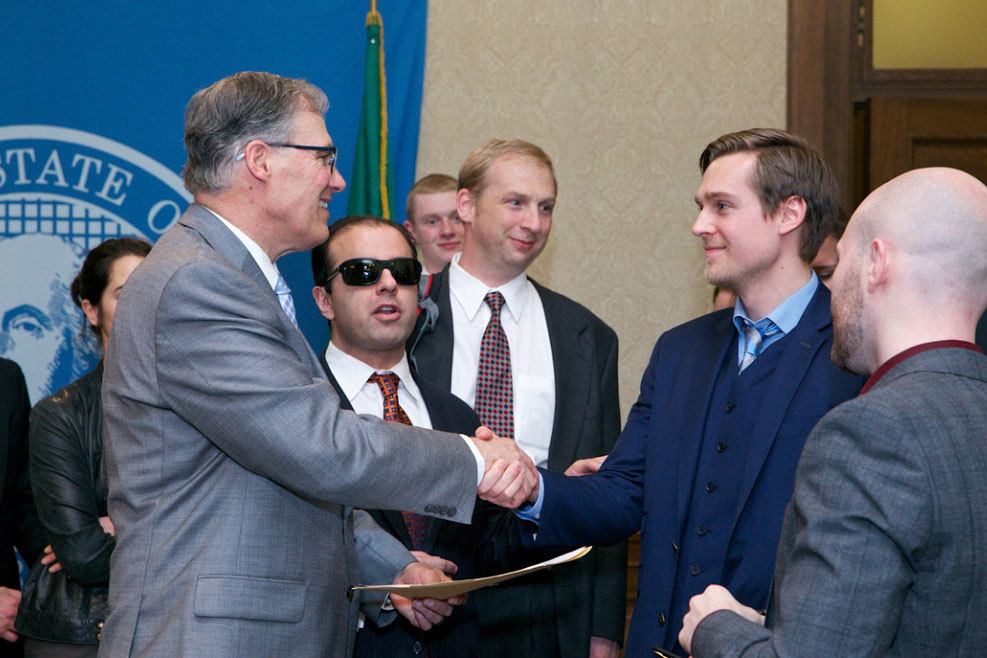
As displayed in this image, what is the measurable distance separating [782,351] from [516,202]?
138 centimetres

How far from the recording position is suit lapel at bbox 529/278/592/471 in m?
3.34

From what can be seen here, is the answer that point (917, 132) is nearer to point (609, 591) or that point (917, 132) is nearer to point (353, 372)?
point (609, 591)

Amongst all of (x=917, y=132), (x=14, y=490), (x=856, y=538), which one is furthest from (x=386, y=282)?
(x=917, y=132)

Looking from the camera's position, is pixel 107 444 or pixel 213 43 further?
pixel 213 43

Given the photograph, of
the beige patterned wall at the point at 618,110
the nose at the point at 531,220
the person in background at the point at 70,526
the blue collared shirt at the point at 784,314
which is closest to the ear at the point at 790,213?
the blue collared shirt at the point at 784,314

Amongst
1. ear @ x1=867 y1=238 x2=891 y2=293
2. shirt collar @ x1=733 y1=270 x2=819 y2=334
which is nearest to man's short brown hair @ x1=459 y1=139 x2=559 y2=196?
shirt collar @ x1=733 y1=270 x2=819 y2=334

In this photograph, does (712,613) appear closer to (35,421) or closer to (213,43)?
(35,421)

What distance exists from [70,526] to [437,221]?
1997 mm

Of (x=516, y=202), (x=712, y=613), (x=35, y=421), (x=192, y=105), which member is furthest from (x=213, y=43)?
(x=712, y=613)

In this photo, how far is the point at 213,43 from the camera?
4.78 m

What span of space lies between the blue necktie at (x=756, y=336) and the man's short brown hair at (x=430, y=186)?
2174mm

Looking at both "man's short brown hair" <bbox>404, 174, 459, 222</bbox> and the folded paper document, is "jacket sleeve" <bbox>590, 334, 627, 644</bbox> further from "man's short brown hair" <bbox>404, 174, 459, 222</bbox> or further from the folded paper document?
"man's short brown hair" <bbox>404, 174, 459, 222</bbox>

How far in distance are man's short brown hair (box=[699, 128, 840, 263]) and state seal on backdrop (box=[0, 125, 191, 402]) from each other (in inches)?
114

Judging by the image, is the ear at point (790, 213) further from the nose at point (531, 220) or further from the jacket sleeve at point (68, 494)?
the jacket sleeve at point (68, 494)
